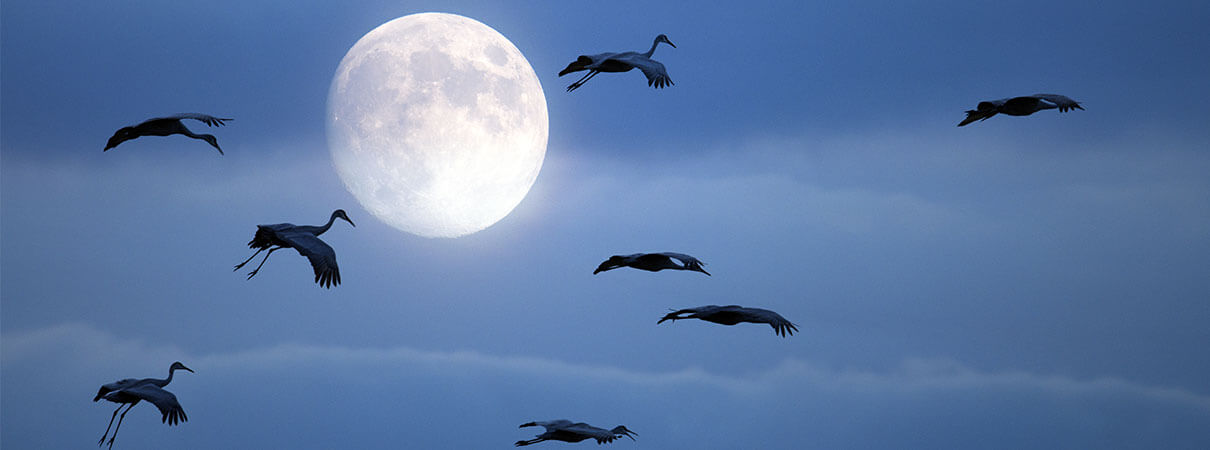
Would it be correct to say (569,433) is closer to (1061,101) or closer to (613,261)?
(613,261)

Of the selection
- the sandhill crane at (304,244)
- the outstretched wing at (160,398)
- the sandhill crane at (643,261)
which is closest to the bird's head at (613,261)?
the sandhill crane at (643,261)

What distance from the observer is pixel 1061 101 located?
47.1m

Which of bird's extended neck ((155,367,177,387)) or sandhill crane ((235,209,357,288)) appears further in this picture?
bird's extended neck ((155,367,177,387))

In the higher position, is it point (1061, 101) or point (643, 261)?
point (1061, 101)

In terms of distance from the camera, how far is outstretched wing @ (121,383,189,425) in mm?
47938

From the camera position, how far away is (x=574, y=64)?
47.2 m

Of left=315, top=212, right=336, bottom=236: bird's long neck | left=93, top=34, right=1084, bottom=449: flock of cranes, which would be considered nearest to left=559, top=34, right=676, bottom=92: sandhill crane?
left=93, top=34, right=1084, bottom=449: flock of cranes

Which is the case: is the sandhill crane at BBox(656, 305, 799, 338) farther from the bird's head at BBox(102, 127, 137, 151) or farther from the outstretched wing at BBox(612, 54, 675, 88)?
the bird's head at BBox(102, 127, 137, 151)

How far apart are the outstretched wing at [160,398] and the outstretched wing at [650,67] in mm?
20156

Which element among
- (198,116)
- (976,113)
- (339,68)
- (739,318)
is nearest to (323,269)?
(198,116)

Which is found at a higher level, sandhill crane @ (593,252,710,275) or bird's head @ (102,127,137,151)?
bird's head @ (102,127,137,151)

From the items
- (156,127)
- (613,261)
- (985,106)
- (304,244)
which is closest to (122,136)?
(156,127)

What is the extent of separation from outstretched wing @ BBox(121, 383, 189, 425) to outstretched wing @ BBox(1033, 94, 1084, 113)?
32.5m

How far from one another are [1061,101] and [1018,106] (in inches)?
58.7
